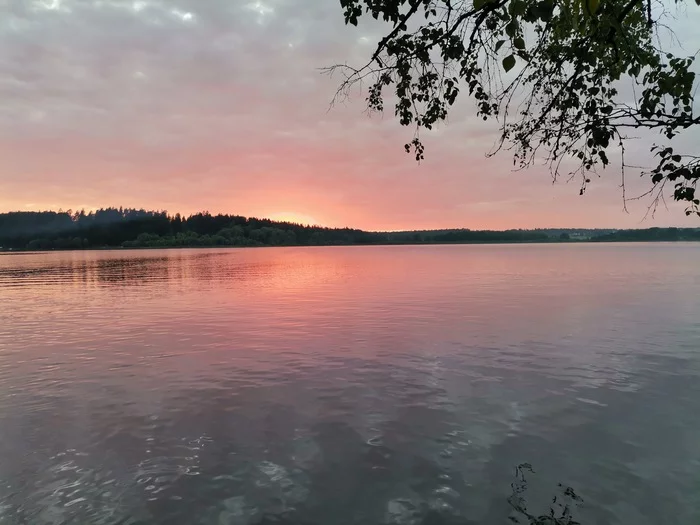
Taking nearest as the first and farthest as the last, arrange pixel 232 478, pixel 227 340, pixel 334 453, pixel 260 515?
pixel 260 515 → pixel 232 478 → pixel 334 453 → pixel 227 340

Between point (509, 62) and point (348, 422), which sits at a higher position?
point (509, 62)

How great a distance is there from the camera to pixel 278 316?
92.2ft

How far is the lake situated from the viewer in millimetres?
7516

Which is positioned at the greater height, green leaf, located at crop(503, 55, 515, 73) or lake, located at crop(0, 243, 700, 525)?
green leaf, located at crop(503, 55, 515, 73)

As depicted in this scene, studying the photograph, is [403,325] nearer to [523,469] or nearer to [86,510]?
[523,469]

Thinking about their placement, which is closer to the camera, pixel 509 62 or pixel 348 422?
pixel 509 62

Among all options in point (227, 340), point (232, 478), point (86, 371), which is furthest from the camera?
point (227, 340)

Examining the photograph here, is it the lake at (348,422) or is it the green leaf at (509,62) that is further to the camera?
the lake at (348,422)

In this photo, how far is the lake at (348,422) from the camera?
7.52 meters

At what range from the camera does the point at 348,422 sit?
10.7 metres

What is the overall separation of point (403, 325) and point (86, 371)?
1450 cm

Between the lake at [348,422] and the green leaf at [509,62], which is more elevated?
the green leaf at [509,62]

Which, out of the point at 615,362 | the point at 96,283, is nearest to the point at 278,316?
the point at 615,362

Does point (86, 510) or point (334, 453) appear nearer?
point (86, 510)
